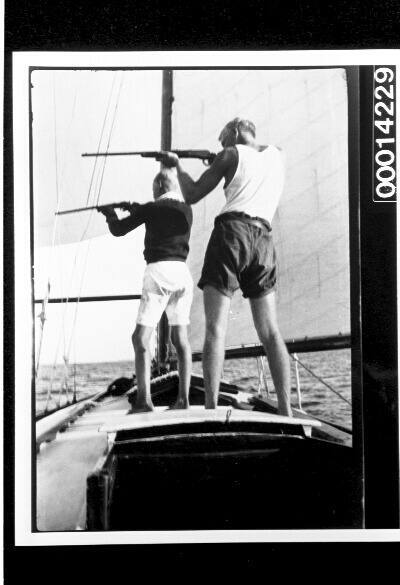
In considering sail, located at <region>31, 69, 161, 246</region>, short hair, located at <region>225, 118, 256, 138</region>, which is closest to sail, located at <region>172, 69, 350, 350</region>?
short hair, located at <region>225, 118, 256, 138</region>

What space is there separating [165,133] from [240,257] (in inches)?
17.9

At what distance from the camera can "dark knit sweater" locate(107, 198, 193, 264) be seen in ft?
6.65

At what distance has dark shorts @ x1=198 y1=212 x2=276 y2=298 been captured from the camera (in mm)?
2025

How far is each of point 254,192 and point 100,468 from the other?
3.17 ft

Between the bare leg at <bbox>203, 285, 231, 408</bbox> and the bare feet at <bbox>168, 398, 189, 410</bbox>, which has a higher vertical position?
the bare leg at <bbox>203, 285, 231, 408</bbox>

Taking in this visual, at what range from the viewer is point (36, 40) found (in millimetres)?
2070

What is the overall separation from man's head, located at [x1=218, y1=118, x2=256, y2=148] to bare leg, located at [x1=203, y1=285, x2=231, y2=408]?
1.52ft

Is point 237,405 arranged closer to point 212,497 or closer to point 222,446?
point 222,446

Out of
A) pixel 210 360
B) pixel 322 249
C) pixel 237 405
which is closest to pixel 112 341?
pixel 210 360

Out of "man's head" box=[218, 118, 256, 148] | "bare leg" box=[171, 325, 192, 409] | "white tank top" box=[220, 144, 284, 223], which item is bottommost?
"bare leg" box=[171, 325, 192, 409]

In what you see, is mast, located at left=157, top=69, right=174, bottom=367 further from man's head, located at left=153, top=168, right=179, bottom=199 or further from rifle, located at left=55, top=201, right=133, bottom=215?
rifle, located at left=55, top=201, right=133, bottom=215

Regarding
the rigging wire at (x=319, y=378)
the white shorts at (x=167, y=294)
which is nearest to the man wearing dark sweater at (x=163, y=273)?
the white shorts at (x=167, y=294)

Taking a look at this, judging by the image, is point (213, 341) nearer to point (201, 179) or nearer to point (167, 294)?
point (167, 294)

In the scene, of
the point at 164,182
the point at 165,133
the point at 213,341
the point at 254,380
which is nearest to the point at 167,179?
the point at 164,182
